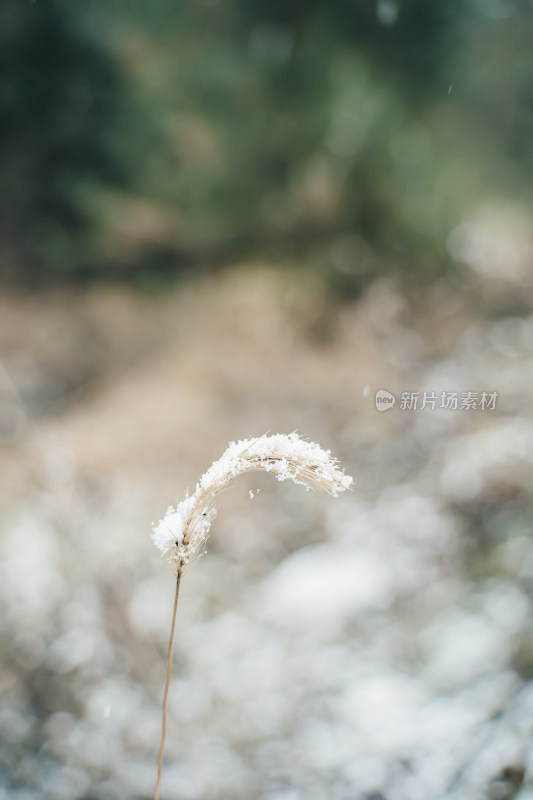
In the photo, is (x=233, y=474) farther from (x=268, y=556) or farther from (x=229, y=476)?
(x=268, y=556)

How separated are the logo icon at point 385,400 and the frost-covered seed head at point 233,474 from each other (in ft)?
4.57

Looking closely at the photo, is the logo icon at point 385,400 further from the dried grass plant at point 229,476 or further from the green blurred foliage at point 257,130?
the dried grass plant at point 229,476

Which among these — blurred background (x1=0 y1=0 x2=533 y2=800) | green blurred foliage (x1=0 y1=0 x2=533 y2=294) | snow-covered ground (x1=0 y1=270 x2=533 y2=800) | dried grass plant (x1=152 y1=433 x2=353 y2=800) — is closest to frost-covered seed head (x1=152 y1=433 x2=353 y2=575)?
dried grass plant (x1=152 y1=433 x2=353 y2=800)

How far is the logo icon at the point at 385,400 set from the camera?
1910mm

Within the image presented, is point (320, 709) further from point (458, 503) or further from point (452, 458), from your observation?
point (452, 458)

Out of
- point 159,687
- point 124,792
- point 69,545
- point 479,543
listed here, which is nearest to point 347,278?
point 479,543

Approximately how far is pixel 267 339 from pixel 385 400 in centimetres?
52

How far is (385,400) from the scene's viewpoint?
192cm

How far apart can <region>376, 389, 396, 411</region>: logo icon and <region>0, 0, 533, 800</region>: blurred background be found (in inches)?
0.6

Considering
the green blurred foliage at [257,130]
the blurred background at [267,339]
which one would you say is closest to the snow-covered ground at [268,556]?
the blurred background at [267,339]

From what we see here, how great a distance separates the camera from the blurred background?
1.42 meters

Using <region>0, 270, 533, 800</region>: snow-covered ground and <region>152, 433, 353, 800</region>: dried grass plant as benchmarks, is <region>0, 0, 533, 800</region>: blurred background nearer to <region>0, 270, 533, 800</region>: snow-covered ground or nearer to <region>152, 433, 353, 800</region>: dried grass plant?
<region>0, 270, 533, 800</region>: snow-covered ground

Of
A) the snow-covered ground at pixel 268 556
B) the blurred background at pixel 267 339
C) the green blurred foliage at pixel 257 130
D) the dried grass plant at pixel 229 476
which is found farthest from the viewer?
the green blurred foliage at pixel 257 130

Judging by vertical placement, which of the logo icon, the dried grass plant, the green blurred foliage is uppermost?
the green blurred foliage
